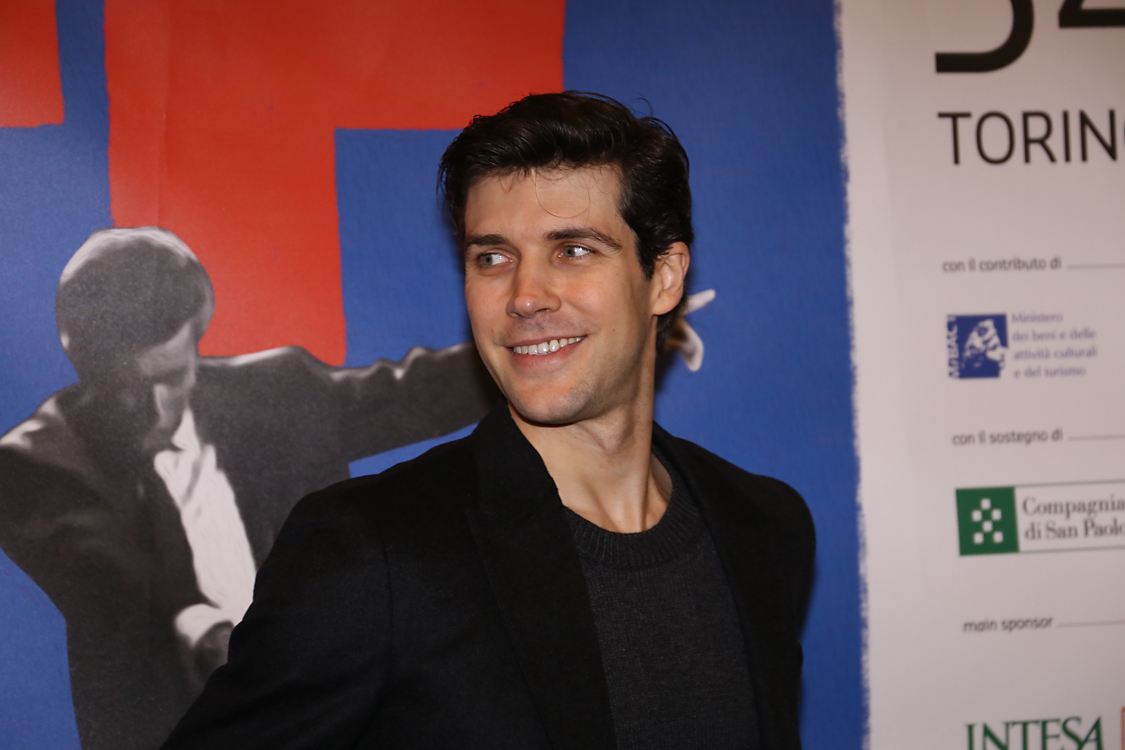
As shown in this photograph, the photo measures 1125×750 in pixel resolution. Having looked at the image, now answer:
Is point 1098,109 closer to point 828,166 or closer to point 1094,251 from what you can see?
point 1094,251

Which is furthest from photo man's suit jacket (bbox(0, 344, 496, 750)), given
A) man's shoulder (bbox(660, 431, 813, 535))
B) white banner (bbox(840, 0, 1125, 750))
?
white banner (bbox(840, 0, 1125, 750))

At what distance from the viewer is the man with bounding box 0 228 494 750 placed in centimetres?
141

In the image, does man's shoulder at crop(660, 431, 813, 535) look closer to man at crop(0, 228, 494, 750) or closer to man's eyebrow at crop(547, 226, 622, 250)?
man's eyebrow at crop(547, 226, 622, 250)

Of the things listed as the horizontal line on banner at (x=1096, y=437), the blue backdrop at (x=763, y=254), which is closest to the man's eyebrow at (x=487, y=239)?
the blue backdrop at (x=763, y=254)

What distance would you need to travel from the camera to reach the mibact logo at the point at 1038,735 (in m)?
1.67

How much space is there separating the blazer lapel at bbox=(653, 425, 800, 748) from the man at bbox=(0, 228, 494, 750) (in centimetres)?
68

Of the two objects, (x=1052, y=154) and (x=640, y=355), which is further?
(x=1052, y=154)

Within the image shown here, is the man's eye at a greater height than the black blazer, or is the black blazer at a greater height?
the man's eye

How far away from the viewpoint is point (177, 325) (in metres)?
1.46

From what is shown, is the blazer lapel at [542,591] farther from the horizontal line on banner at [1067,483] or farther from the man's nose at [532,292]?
the horizontal line on banner at [1067,483]

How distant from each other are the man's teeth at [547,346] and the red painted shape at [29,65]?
974mm

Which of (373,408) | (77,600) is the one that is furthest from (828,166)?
(77,600)

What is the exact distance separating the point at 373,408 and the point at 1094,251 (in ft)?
5.10

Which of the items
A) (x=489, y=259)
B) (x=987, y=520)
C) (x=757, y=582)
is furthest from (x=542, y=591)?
(x=987, y=520)
